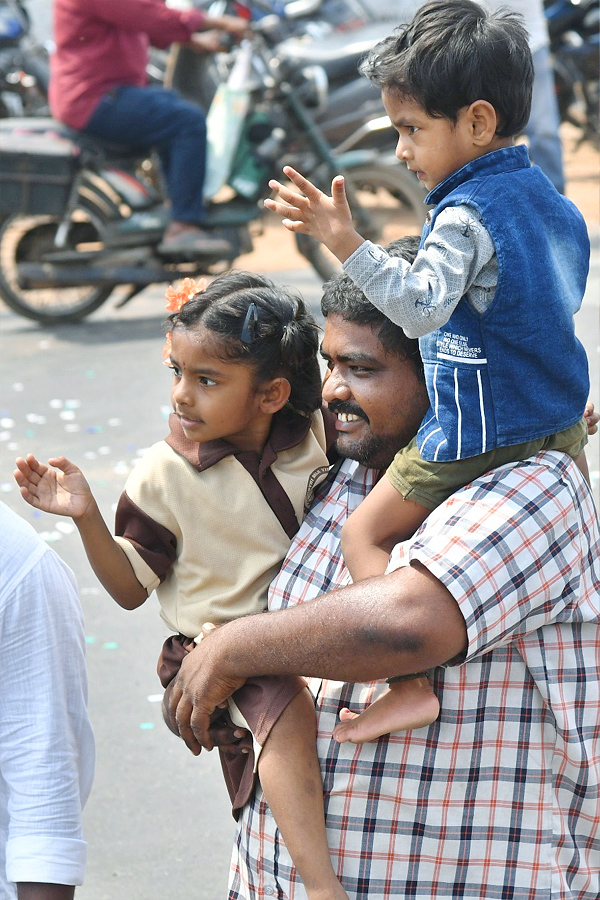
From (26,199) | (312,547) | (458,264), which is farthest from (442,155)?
(26,199)

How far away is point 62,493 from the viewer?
2.01m

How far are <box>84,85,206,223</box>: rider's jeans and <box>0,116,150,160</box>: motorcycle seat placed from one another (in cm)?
5

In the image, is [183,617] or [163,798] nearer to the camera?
[183,617]

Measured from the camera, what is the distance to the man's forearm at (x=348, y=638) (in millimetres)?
1639

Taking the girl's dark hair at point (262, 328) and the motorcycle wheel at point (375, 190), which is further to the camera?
the motorcycle wheel at point (375, 190)

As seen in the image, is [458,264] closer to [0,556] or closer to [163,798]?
[0,556]

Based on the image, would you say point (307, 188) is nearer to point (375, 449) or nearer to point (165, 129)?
point (375, 449)

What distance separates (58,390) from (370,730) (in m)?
4.88

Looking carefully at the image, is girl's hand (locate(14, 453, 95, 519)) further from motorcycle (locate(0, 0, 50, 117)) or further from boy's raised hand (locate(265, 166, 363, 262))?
motorcycle (locate(0, 0, 50, 117))

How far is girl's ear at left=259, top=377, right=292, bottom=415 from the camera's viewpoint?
2.05 metres

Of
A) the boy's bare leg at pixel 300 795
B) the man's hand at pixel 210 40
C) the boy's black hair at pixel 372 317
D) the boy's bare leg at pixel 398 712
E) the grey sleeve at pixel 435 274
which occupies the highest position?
the grey sleeve at pixel 435 274

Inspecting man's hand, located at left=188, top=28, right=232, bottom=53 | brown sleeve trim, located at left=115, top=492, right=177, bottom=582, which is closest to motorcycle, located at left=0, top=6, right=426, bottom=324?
man's hand, located at left=188, top=28, right=232, bottom=53

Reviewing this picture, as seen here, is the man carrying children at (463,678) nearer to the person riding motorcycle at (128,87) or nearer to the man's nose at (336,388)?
the man's nose at (336,388)

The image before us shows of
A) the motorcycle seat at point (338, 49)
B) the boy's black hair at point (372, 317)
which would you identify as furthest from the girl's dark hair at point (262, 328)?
the motorcycle seat at point (338, 49)
